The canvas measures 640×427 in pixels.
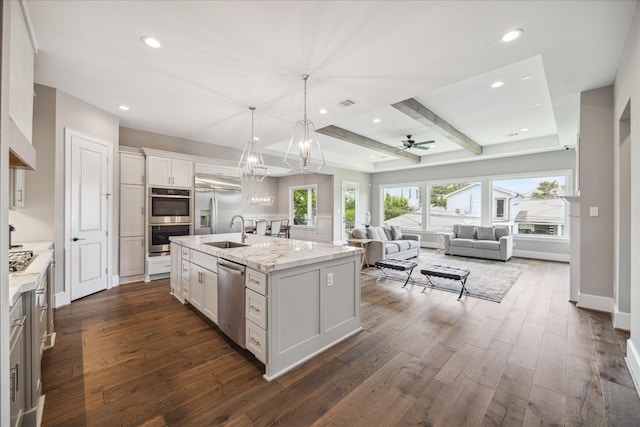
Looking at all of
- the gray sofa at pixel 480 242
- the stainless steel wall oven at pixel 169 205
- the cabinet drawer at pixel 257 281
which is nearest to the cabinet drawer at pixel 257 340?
the cabinet drawer at pixel 257 281

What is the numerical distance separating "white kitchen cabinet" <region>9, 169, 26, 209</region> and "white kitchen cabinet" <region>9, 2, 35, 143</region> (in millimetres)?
604

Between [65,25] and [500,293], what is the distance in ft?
19.6

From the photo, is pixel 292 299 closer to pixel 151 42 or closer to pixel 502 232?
pixel 151 42

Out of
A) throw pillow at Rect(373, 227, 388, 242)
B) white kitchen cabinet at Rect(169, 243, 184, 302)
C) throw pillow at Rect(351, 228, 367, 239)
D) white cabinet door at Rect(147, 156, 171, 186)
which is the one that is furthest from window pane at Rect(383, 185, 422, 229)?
white kitchen cabinet at Rect(169, 243, 184, 302)

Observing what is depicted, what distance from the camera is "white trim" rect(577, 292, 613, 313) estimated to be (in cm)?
331

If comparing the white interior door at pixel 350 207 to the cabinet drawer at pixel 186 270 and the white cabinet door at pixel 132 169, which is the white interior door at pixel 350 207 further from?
the cabinet drawer at pixel 186 270

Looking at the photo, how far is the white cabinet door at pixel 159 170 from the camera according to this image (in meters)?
4.77

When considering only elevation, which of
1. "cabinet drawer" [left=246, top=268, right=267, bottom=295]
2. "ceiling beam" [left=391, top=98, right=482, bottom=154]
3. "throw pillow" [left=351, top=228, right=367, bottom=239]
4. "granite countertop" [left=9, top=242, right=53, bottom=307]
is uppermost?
"ceiling beam" [left=391, top=98, right=482, bottom=154]

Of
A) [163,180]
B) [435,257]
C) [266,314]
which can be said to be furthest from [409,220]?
[266,314]

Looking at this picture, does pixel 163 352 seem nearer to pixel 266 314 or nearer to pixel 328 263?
pixel 266 314

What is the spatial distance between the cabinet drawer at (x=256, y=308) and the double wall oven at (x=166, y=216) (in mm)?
3375

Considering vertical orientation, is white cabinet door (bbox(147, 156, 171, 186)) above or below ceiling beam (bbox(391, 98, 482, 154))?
below

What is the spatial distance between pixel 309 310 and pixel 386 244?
4124 millimetres

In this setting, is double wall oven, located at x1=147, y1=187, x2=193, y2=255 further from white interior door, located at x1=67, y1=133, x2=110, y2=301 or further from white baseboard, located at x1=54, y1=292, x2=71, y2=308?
white baseboard, located at x1=54, y1=292, x2=71, y2=308
